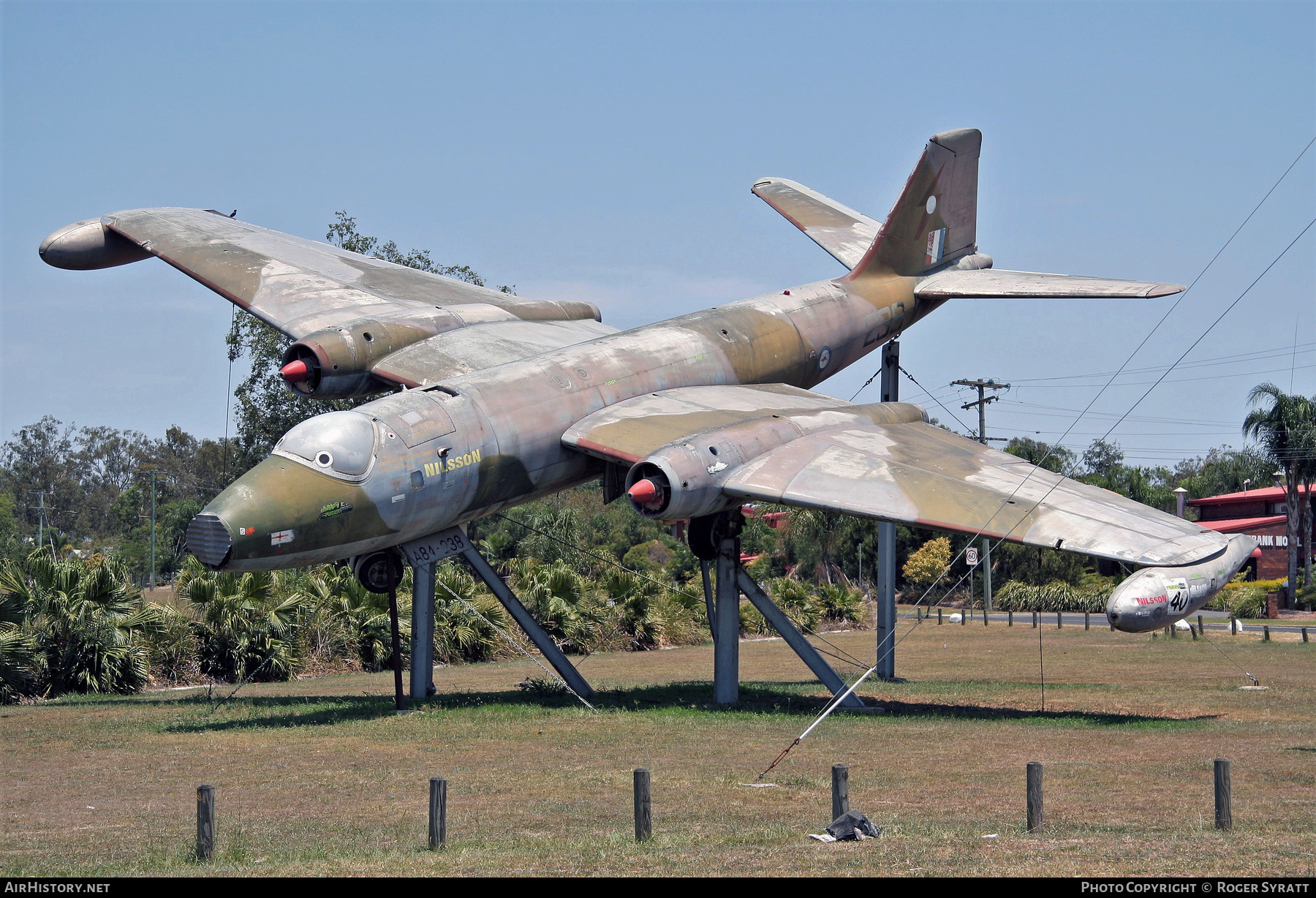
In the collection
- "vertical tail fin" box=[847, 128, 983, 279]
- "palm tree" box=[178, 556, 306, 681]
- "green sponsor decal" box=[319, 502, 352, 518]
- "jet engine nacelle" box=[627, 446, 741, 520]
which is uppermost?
"vertical tail fin" box=[847, 128, 983, 279]

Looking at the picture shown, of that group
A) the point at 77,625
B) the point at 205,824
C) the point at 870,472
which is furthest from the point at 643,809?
the point at 77,625

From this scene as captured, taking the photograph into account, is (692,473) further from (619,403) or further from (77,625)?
(77,625)

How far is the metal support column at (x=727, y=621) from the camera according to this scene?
75.7ft

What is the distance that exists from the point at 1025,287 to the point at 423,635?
1486 centimetres

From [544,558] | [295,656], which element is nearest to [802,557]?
[544,558]

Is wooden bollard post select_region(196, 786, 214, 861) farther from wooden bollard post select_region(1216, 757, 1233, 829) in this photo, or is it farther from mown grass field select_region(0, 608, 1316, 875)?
wooden bollard post select_region(1216, 757, 1233, 829)

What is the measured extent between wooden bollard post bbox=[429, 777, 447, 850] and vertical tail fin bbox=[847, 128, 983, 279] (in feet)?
69.1

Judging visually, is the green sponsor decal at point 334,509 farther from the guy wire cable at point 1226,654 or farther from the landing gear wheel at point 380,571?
the guy wire cable at point 1226,654

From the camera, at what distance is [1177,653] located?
118ft

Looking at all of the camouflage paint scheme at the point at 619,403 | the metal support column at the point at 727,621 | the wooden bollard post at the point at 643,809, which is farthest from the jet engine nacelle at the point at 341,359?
the wooden bollard post at the point at 643,809

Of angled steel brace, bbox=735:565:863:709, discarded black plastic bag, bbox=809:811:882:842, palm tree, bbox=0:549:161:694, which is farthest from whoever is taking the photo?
palm tree, bbox=0:549:161:694

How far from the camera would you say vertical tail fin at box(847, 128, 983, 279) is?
30312 millimetres

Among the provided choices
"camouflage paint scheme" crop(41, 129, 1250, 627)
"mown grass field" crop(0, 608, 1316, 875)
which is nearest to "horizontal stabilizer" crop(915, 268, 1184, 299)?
"camouflage paint scheme" crop(41, 129, 1250, 627)

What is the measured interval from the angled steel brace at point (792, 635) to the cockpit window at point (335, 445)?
720cm
